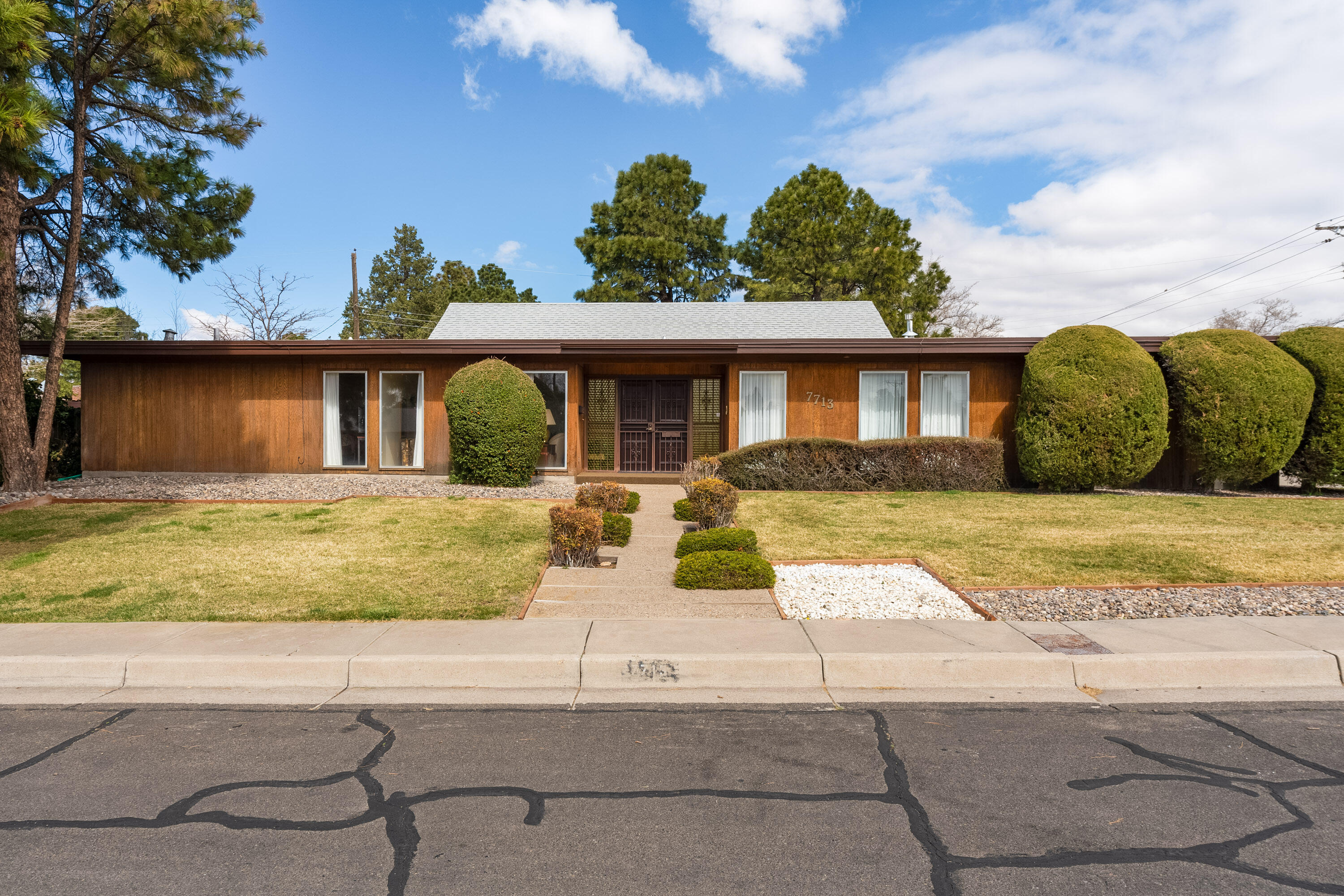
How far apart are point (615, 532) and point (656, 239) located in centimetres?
2599

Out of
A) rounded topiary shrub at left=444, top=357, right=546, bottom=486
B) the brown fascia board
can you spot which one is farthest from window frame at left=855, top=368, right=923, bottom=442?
rounded topiary shrub at left=444, top=357, right=546, bottom=486

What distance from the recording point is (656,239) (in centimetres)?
3184

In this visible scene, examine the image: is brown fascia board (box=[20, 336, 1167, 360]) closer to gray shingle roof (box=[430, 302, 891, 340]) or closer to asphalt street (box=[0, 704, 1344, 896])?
gray shingle roof (box=[430, 302, 891, 340])

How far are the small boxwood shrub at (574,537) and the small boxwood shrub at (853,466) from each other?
5.49 meters

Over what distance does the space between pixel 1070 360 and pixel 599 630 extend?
10.4 meters

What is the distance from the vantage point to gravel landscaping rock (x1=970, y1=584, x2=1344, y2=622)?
5.68 metres

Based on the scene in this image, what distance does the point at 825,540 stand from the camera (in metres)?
8.30

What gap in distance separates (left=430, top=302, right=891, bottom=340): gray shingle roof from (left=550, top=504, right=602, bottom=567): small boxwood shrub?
10069 millimetres

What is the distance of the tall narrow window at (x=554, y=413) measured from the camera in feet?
46.2

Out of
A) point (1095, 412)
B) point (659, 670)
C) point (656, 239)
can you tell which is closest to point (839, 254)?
point (656, 239)

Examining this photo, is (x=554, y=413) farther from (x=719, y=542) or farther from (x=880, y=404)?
(x=719, y=542)

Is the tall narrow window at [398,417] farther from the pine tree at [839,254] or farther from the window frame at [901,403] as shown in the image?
the pine tree at [839,254]

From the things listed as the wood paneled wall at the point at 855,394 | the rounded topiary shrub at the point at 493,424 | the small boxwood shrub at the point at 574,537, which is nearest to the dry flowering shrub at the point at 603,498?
the small boxwood shrub at the point at 574,537

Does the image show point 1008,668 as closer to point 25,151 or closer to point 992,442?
point 992,442
